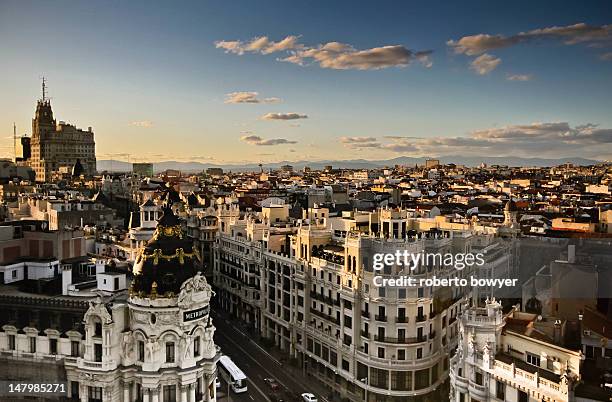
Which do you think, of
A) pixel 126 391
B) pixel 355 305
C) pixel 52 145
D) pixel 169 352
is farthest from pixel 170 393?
pixel 52 145

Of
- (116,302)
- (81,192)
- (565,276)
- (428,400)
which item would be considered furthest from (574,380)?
(81,192)

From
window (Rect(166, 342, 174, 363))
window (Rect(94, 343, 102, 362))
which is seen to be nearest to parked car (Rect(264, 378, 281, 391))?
window (Rect(166, 342, 174, 363))

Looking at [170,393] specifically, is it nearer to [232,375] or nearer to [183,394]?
[183,394]

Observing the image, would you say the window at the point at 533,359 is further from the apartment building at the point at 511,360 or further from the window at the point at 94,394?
the window at the point at 94,394

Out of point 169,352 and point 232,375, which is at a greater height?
point 169,352

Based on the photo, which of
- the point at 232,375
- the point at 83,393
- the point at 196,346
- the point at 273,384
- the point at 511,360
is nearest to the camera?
the point at 511,360

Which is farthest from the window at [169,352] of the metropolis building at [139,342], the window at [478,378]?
A: the window at [478,378]
